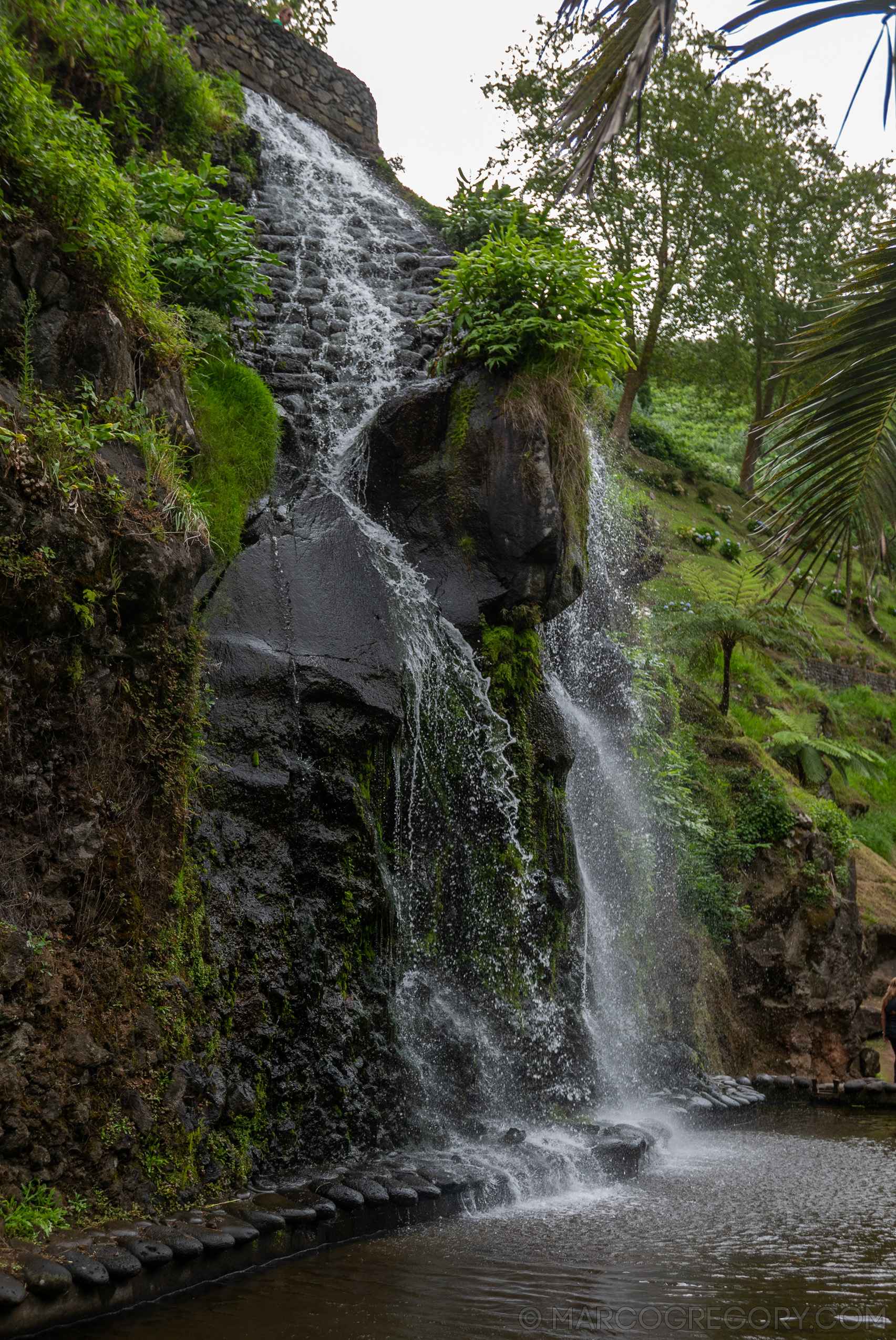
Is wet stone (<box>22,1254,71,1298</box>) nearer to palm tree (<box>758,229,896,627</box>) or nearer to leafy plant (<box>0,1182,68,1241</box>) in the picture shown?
leafy plant (<box>0,1182,68,1241</box>)

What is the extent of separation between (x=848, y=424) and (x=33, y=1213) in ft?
15.4

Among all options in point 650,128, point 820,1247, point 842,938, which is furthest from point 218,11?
point 820,1247

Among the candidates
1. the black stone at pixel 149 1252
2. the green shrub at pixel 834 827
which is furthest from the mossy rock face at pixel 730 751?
the black stone at pixel 149 1252

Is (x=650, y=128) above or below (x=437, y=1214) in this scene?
above

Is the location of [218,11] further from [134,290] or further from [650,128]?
[134,290]

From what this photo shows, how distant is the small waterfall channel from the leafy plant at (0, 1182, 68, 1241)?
2734mm

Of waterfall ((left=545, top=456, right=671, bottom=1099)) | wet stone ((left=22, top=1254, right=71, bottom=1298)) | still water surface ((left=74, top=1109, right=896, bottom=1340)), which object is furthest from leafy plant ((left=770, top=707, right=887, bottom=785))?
wet stone ((left=22, top=1254, right=71, bottom=1298))

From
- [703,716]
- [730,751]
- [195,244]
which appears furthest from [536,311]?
[730,751]

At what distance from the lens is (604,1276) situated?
14.8ft

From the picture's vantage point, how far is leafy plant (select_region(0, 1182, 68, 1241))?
402 centimetres

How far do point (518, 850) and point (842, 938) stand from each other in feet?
20.2

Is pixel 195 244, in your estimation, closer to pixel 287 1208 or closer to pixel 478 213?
pixel 478 213

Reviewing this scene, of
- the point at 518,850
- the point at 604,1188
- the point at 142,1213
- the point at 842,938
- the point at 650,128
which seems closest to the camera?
the point at 142,1213

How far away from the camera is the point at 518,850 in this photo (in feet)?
27.6
